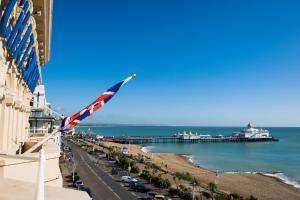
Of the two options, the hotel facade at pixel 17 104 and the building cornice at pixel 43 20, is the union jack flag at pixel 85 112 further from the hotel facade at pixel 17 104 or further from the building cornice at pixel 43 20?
the building cornice at pixel 43 20

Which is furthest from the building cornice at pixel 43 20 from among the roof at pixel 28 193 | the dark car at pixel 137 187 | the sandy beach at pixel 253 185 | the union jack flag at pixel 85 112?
the sandy beach at pixel 253 185

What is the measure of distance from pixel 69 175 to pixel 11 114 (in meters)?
34.7

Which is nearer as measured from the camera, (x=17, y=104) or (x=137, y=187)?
(x=17, y=104)

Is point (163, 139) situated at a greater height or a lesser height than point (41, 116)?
lesser

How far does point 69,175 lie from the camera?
1780 inches

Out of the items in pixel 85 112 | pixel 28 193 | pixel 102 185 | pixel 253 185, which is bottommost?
pixel 253 185

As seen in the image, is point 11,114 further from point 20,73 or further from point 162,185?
point 162,185

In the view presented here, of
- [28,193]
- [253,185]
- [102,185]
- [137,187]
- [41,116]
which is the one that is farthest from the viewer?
[253,185]

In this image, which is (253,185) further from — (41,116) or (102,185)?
(41,116)

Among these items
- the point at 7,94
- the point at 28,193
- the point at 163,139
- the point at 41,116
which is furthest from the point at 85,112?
the point at 163,139

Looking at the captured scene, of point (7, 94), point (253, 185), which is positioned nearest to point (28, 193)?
point (7, 94)

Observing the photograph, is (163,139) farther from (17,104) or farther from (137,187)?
(17,104)

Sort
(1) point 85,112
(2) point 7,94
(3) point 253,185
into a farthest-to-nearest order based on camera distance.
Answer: (3) point 253,185
(2) point 7,94
(1) point 85,112

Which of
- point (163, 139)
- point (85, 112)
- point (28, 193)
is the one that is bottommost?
point (163, 139)
